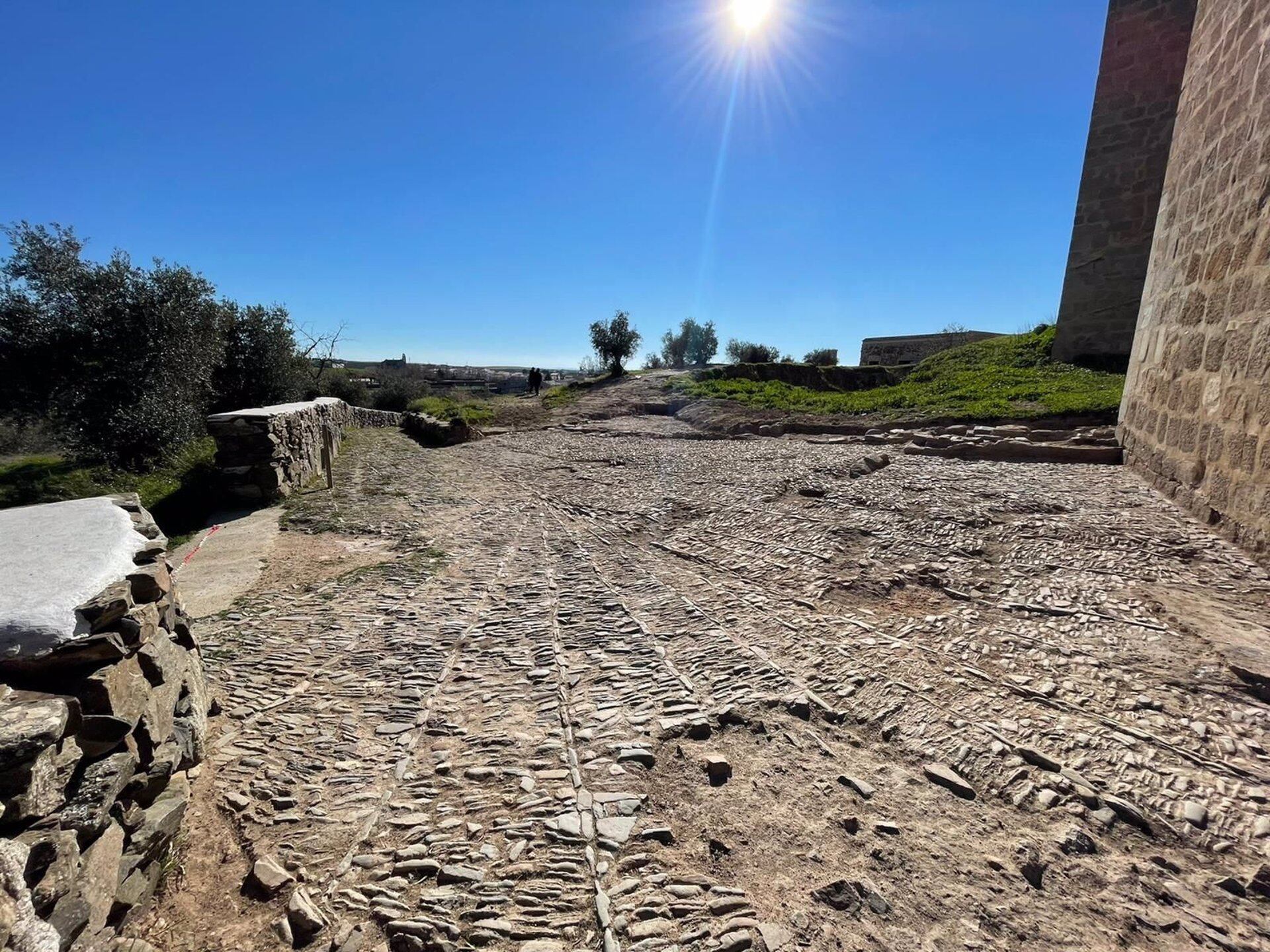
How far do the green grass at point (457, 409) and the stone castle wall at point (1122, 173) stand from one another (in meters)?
18.0

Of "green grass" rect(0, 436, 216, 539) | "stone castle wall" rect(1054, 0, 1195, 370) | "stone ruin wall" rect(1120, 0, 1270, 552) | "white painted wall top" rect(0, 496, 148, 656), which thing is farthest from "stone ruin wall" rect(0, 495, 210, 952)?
"stone castle wall" rect(1054, 0, 1195, 370)

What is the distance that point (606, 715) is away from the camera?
320 centimetres

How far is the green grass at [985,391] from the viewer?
412 inches

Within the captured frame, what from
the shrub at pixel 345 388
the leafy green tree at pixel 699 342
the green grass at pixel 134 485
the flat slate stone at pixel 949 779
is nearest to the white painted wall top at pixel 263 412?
the green grass at pixel 134 485

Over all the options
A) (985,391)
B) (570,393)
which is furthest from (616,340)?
(985,391)

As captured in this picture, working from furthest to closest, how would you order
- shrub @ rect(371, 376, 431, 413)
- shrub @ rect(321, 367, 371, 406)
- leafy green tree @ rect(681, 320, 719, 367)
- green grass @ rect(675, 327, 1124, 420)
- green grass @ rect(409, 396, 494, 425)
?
leafy green tree @ rect(681, 320, 719, 367) < shrub @ rect(371, 376, 431, 413) < shrub @ rect(321, 367, 371, 406) < green grass @ rect(409, 396, 494, 425) < green grass @ rect(675, 327, 1124, 420)

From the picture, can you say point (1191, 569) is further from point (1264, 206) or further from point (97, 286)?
point (97, 286)

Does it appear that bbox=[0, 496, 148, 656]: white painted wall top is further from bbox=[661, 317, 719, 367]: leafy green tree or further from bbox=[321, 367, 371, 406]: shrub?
bbox=[661, 317, 719, 367]: leafy green tree

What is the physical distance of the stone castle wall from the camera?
38.9 feet

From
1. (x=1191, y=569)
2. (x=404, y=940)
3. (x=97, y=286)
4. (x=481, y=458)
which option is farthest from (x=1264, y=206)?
(x=97, y=286)

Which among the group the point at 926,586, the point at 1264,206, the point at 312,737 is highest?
the point at 1264,206

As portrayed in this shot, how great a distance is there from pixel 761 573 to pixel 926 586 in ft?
4.60

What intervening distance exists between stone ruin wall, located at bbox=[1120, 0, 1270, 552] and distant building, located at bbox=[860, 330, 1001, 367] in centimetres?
2430

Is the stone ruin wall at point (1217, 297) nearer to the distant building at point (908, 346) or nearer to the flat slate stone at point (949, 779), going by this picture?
the flat slate stone at point (949, 779)
